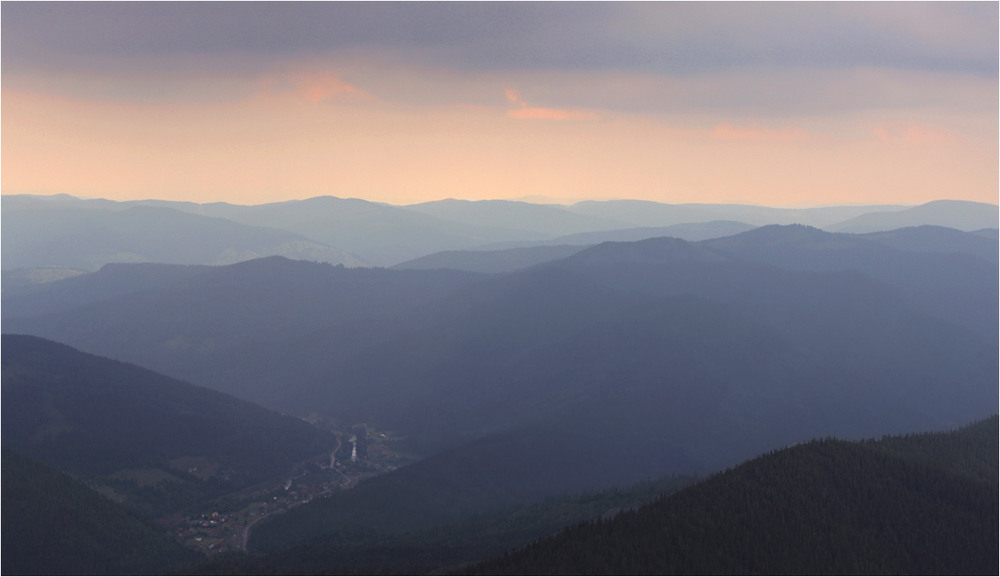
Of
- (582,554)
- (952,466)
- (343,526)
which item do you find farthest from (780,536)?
(343,526)

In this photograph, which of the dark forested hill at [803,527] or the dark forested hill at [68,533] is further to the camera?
the dark forested hill at [68,533]

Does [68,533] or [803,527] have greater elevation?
[803,527]

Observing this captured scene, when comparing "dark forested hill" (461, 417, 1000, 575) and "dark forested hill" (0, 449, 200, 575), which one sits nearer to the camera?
"dark forested hill" (461, 417, 1000, 575)

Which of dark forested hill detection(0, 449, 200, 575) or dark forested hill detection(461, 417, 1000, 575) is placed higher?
dark forested hill detection(461, 417, 1000, 575)

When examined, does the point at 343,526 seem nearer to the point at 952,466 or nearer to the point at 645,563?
the point at 645,563

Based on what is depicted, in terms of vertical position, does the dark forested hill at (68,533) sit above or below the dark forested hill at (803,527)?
below
